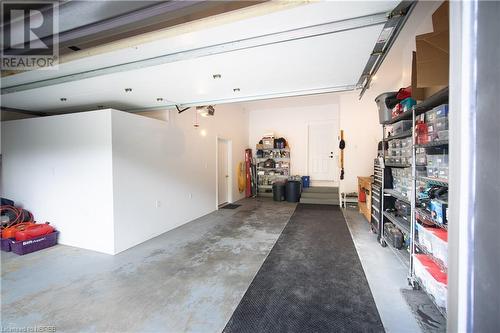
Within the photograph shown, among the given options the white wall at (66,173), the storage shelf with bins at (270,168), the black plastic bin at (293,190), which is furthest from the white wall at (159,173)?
the storage shelf with bins at (270,168)

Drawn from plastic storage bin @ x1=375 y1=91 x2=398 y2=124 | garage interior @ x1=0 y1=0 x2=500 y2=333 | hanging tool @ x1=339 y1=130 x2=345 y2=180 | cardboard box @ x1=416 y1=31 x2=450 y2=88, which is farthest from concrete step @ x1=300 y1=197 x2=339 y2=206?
cardboard box @ x1=416 y1=31 x2=450 y2=88

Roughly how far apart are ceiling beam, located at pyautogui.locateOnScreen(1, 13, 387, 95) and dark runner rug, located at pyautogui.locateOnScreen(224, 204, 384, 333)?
2188 mm

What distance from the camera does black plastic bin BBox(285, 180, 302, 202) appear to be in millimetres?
6684

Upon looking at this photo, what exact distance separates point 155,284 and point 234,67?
240 centimetres

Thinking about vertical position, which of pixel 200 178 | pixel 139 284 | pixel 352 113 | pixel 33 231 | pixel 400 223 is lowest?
pixel 139 284

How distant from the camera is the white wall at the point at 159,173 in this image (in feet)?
10.5

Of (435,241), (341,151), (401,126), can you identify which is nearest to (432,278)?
(435,241)

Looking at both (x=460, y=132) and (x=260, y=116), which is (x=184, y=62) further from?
(x=260, y=116)

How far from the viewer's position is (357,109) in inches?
229

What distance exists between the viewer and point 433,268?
1766 millimetres

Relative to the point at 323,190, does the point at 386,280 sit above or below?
below

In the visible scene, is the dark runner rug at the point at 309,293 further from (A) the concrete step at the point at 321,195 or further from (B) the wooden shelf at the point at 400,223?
(A) the concrete step at the point at 321,195

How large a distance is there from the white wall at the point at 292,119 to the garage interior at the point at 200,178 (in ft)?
7.53

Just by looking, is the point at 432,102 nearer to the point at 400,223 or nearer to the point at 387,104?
the point at 387,104
